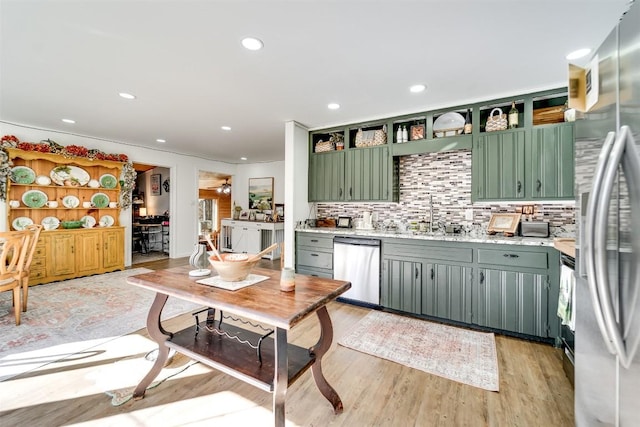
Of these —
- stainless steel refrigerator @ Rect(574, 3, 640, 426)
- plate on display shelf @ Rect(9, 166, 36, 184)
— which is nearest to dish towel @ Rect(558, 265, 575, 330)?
stainless steel refrigerator @ Rect(574, 3, 640, 426)

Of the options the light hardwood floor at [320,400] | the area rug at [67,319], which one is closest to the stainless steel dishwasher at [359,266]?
the light hardwood floor at [320,400]

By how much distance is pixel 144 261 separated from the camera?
6242 millimetres

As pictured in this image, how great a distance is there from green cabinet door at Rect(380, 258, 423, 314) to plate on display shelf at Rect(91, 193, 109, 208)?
526 cm

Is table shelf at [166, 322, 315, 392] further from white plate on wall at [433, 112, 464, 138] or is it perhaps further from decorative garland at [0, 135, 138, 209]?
decorative garland at [0, 135, 138, 209]

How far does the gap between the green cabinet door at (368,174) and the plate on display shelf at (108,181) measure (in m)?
4.54

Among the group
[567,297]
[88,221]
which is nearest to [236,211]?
[88,221]

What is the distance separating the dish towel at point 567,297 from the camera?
1.96 metres

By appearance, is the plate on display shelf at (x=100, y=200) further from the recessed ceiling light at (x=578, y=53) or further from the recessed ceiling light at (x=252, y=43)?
the recessed ceiling light at (x=578, y=53)

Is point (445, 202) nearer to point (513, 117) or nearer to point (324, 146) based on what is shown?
point (513, 117)

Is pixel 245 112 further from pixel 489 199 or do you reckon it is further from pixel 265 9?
pixel 489 199

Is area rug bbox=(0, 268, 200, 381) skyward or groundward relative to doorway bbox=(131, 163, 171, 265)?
groundward

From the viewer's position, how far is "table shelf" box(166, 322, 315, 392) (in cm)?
151

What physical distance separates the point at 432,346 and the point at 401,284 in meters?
0.83

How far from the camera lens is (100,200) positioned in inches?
204
